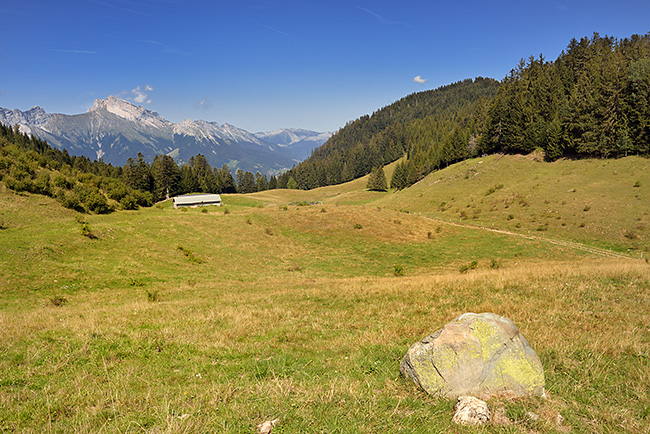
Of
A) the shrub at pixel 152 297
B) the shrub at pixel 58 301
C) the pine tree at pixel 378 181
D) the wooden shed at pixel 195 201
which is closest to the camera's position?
the shrub at pixel 58 301

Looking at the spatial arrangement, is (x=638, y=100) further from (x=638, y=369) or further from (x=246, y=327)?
(x=246, y=327)

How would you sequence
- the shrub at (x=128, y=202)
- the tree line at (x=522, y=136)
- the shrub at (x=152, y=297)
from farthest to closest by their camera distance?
1. the shrub at (x=128, y=202)
2. the tree line at (x=522, y=136)
3. the shrub at (x=152, y=297)

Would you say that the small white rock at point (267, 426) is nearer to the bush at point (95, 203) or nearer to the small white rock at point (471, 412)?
the small white rock at point (471, 412)

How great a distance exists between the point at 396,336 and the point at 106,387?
7.47 meters

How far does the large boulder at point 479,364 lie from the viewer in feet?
18.7

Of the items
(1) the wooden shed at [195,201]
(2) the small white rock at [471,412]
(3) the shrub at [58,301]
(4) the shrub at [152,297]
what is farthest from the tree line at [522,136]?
(2) the small white rock at [471,412]

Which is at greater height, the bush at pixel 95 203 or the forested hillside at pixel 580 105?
the forested hillside at pixel 580 105

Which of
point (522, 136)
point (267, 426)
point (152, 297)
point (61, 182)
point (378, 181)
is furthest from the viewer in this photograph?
point (378, 181)

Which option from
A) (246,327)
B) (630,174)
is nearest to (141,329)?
(246,327)

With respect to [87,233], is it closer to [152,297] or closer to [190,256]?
[190,256]

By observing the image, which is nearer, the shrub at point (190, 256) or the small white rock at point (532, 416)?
the small white rock at point (532, 416)

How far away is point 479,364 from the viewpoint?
5.77 metres

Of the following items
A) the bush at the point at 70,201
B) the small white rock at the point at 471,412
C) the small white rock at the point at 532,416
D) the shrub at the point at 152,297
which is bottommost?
the shrub at the point at 152,297

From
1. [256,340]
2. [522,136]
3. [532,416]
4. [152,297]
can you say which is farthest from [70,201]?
[522,136]
